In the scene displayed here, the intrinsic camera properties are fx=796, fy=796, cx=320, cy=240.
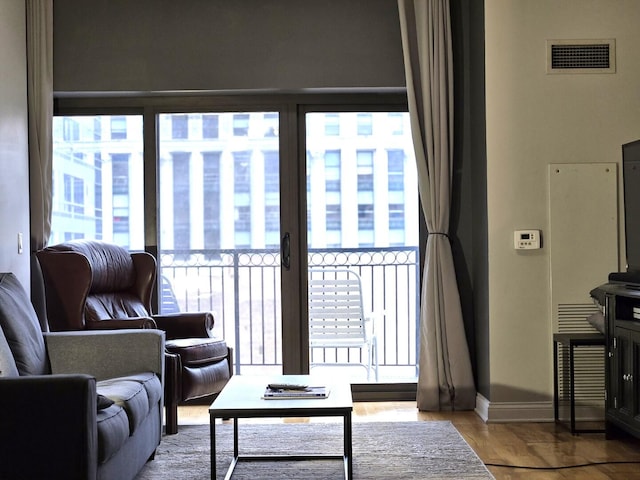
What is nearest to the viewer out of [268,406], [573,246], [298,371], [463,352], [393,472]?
[268,406]

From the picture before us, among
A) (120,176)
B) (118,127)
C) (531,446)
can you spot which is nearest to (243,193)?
(120,176)

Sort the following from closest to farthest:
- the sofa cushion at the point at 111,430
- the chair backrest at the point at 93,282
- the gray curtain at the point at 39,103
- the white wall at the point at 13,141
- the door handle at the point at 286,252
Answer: the sofa cushion at the point at 111,430, the chair backrest at the point at 93,282, the white wall at the point at 13,141, the gray curtain at the point at 39,103, the door handle at the point at 286,252

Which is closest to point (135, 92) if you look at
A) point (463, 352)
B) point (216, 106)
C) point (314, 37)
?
point (216, 106)

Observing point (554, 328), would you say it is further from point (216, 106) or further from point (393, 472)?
point (216, 106)

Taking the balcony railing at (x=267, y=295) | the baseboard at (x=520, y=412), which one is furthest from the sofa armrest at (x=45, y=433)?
the balcony railing at (x=267, y=295)

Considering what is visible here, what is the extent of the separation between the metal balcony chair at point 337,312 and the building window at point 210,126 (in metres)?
1.16

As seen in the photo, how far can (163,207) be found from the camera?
5418mm

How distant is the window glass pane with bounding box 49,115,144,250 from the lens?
5.41m

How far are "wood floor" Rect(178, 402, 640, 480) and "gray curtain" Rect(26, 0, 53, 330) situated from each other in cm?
156

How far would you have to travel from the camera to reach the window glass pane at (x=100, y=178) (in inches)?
213

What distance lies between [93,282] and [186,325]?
615mm

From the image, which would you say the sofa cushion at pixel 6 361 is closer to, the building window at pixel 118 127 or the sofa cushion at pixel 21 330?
the sofa cushion at pixel 21 330

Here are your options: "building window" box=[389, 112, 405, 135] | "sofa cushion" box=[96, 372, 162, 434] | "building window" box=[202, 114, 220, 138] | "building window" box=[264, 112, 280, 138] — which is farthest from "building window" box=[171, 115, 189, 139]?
"sofa cushion" box=[96, 372, 162, 434]

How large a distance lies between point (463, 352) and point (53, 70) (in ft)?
10.5
